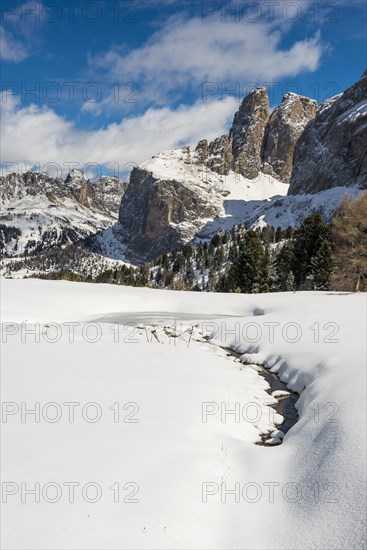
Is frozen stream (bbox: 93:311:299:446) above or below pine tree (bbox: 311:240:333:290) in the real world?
below

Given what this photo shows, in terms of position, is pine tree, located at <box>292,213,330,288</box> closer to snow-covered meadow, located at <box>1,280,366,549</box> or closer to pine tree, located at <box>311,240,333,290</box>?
pine tree, located at <box>311,240,333,290</box>

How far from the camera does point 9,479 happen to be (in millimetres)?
5531

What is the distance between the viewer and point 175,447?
22.8 feet

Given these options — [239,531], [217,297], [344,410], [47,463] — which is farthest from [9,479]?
[217,297]

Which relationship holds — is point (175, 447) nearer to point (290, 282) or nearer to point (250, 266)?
point (250, 266)

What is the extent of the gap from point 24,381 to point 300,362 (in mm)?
9460

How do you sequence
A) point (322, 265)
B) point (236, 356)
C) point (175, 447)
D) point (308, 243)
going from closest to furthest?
point (175, 447)
point (236, 356)
point (322, 265)
point (308, 243)

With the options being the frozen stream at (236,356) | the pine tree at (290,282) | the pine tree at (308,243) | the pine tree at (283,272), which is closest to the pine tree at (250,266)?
the pine tree at (290,282)

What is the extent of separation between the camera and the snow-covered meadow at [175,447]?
488 centimetres

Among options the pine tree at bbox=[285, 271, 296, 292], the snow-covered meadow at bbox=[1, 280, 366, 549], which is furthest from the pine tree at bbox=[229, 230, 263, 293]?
the snow-covered meadow at bbox=[1, 280, 366, 549]

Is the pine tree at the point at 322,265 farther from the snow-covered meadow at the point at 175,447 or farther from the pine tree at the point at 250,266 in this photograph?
the snow-covered meadow at the point at 175,447

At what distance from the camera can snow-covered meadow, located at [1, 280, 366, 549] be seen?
4883 mm

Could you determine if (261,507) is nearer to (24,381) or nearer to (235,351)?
(24,381)

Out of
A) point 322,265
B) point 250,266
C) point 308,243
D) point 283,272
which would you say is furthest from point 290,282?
point 322,265
